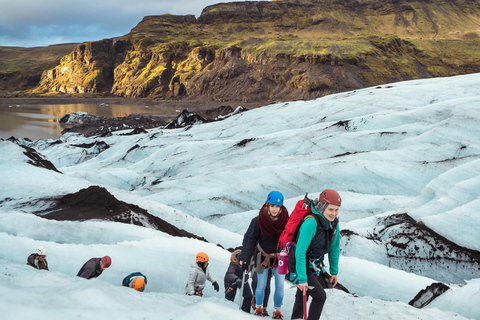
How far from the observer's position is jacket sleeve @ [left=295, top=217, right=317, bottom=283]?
136 inches

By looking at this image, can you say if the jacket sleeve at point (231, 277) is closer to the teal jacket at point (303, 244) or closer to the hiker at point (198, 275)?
the hiker at point (198, 275)

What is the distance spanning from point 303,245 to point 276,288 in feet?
3.56

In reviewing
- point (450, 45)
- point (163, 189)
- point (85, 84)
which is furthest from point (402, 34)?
point (163, 189)

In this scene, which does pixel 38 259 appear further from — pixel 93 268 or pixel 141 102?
pixel 141 102

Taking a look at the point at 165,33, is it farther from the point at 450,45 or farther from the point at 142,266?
the point at 142,266

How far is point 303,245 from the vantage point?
345cm

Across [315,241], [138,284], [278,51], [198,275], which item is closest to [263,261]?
[315,241]

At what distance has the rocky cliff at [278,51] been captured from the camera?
90312 mm

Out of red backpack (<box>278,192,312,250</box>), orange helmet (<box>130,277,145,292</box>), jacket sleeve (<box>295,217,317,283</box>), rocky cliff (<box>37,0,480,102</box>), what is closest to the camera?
jacket sleeve (<box>295,217,317,283</box>)

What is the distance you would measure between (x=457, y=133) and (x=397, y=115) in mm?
3448

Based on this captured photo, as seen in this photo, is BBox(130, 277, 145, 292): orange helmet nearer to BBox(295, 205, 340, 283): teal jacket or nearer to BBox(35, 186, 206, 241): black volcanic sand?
BBox(295, 205, 340, 283): teal jacket

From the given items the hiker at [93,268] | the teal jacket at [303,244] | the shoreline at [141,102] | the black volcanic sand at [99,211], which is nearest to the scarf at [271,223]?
the teal jacket at [303,244]

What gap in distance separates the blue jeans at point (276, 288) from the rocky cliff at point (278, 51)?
3279 inches

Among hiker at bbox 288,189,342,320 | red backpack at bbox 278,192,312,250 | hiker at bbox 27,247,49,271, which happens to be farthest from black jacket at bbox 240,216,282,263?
hiker at bbox 27,247,49,271
